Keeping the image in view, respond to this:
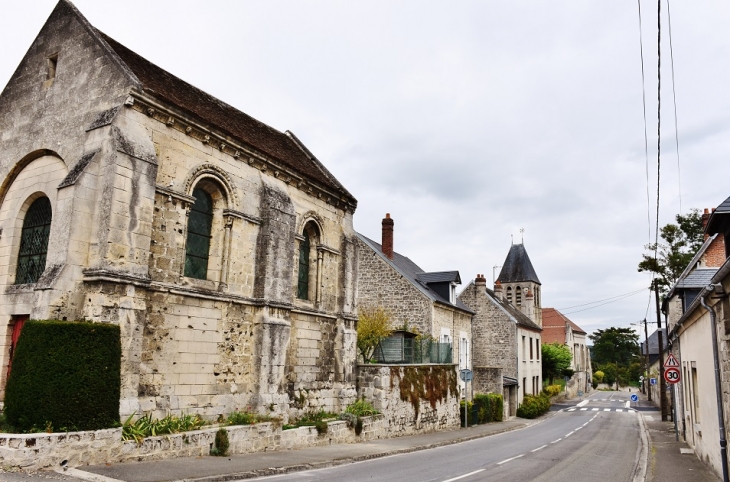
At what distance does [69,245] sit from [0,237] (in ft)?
10.3

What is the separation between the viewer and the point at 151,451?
9.77 meters

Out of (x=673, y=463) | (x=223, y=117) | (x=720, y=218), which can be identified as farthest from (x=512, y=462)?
(x=223, y=117)

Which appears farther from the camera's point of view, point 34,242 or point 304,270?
point 304,270

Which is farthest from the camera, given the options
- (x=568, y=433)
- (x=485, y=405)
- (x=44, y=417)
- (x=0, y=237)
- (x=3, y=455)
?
(x=485, y=405)

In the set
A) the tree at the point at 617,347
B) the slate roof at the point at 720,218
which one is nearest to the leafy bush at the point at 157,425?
the slate roof at the point at 720,218

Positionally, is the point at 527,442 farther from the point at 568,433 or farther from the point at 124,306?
the point at 124,306

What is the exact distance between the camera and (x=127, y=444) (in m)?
9.42

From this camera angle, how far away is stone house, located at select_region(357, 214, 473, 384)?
27391 millimetres

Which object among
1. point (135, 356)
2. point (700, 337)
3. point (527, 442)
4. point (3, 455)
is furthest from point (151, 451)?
point (527, 442)

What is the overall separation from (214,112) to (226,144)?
1.74m

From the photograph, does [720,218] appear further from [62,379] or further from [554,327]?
[554,327]

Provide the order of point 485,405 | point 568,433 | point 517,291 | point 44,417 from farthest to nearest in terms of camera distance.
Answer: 1. point 517,291
2. point 485,405
3. point 568,433
4. point 44,417

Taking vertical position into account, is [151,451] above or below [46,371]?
below

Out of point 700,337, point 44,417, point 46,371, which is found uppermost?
point 700,337
